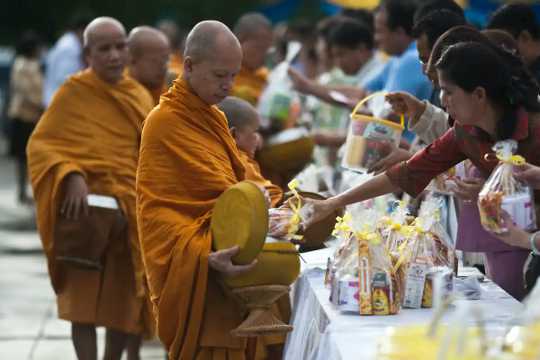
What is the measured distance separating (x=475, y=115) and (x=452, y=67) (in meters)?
0.19

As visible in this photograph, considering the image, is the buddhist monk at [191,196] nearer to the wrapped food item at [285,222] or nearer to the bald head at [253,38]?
the wrapped food item at [285,222]

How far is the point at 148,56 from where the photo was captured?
261 inches

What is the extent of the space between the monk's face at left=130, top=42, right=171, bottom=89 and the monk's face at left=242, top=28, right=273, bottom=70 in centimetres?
98

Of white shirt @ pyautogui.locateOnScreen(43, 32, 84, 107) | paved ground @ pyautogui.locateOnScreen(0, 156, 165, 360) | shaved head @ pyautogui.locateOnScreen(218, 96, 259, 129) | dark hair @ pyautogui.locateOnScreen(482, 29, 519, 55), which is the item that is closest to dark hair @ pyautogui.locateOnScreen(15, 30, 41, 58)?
paved ground @ pyautogui.locateOnScreen(0, 156, 165, 360)

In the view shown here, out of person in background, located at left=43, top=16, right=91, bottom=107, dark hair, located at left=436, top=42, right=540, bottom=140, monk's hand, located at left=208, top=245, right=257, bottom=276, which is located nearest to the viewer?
dark hair, located at left=436, top=42, right=540, bottom=140

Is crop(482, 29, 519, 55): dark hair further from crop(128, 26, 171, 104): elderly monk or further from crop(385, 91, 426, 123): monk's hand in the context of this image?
crop(128, 26, 171, 104): elderly monk

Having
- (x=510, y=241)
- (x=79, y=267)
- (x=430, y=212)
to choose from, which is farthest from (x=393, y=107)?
(x=79, y=267)

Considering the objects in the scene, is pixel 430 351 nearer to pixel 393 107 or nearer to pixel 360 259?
pixel 360 259

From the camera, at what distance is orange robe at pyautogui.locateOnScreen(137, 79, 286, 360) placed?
13.5 feet

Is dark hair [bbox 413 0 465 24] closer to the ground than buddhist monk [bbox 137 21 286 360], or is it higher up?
higher up

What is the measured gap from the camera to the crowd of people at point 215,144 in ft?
13.4

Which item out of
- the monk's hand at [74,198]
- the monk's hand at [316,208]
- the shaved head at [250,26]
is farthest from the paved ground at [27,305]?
the monk's hand at [316,208]

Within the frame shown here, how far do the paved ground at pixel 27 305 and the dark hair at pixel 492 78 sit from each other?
12.0ft

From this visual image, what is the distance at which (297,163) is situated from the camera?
6934 mm
